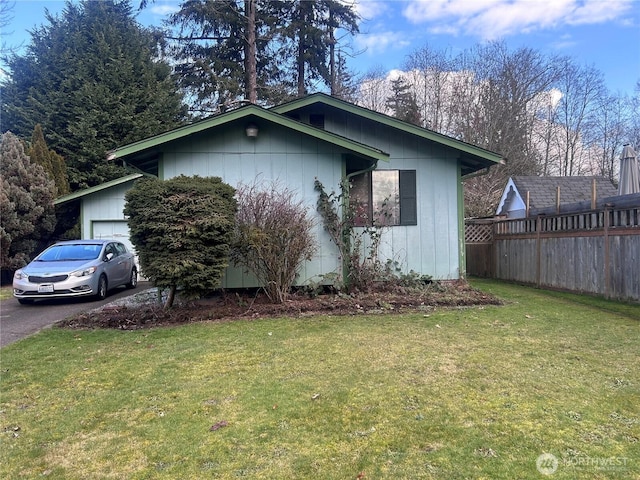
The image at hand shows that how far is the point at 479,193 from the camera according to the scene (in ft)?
75.0

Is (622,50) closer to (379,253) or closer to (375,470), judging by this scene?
(379,253)

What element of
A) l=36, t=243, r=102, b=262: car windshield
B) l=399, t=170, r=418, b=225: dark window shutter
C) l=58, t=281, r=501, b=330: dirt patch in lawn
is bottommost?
l=58, t=281, r=501, b=330: dirt patch in lawn

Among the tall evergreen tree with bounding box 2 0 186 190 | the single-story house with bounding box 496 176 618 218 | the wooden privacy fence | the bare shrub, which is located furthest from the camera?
the tall evergreen tree with bounding box 2 0 186 190

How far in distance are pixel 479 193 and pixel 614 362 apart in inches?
771

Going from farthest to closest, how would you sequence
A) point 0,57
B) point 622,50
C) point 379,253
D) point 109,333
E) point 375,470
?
point 0,57, point 622,50, point 379,253, point 109,333, point 375,470

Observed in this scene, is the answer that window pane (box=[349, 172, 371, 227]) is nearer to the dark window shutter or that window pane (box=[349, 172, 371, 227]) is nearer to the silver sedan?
the dark window shutter

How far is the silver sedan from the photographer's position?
8.79m

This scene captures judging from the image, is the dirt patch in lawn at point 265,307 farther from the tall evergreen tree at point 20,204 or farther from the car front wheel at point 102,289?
the tall evergreen tree at point 20,204

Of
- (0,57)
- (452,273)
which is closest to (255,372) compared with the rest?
(452,273)

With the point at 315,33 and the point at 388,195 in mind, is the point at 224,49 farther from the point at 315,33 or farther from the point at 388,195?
the point at 388,195

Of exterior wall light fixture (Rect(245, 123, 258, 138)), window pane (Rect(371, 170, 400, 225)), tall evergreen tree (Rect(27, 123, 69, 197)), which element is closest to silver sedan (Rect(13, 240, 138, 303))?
exterior wall light fixture (Rect(245, 123, 258, 138))

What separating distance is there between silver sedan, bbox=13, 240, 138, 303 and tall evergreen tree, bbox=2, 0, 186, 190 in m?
9.20

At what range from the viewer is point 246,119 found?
8.46 meters

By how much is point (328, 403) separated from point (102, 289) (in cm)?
802
